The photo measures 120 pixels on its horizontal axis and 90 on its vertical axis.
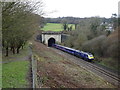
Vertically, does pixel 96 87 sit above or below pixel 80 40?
below

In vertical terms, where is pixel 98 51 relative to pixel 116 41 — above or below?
below

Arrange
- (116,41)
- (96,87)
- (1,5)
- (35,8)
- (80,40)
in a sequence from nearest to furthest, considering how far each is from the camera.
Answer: (116,41), (80,40), (1,5), (35,8), (96,87)

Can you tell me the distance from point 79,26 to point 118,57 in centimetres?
93

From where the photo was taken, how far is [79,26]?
2049 mm

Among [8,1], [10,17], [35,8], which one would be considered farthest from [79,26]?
[35,8]

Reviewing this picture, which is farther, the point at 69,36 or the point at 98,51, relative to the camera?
the point at 69,36

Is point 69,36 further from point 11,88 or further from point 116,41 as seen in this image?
point 11,88

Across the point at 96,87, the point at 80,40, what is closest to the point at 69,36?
the point at 80,40

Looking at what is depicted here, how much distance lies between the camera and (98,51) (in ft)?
4.57

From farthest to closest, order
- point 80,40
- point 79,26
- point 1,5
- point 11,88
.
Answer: point 11,88 → point 1,5 → point 79,26 → point 80,40

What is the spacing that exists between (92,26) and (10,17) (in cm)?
741

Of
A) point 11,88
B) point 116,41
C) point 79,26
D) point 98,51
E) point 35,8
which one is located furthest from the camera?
point 35,8

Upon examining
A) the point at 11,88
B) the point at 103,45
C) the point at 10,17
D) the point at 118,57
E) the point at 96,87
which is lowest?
the point at 96,87

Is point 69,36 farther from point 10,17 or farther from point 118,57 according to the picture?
point 10,17
